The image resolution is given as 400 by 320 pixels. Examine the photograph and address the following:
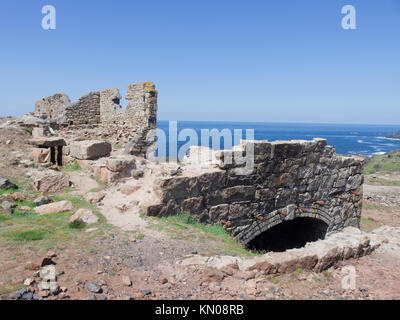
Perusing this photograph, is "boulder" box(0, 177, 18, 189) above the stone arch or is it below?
above

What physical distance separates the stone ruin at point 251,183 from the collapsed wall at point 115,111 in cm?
5

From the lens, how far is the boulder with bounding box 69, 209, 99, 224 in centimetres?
576

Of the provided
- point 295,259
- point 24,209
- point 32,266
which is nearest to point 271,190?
point 295,259

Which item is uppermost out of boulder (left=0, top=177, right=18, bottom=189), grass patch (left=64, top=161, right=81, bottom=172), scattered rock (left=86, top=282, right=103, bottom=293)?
grass patch (left=64, top=161, right=81, bottom=172)

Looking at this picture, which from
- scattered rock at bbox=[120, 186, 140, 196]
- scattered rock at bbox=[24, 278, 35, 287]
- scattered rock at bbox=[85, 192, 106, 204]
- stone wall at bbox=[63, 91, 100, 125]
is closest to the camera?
scattered rock at bbox=[24, 278, 35, 287]

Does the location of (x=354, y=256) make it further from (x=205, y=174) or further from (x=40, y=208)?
(x=40, y=208)

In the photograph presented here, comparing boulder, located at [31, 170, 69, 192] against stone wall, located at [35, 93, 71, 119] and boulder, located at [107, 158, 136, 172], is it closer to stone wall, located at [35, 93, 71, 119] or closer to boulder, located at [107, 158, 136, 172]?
boulder, located at [107, 158, 136, 172]

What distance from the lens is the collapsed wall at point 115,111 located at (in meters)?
12.9

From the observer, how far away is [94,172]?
28.4ft

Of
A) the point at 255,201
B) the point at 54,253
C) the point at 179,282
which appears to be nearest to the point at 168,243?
the point at 179,282

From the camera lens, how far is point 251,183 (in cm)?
812

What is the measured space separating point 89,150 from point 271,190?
18.6 feet

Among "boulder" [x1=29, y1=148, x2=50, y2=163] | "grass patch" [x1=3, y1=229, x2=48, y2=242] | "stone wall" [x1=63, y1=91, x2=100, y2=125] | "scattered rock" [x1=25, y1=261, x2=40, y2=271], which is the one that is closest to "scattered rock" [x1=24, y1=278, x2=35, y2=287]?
"scattered rock" [x1=25, y1=261, x2=40, y2=271]

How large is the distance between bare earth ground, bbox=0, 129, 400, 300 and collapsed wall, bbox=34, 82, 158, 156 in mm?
6741
